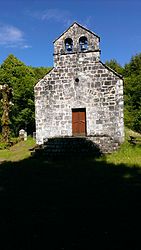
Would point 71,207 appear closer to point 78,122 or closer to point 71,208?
point 71,208

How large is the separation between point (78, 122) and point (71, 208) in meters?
14.2

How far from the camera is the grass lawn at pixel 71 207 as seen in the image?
649 cm

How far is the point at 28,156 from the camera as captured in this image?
19.6 metres

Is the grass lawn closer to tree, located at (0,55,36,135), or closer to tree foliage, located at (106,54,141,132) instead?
tree foliage, located at (106,54,141,132)

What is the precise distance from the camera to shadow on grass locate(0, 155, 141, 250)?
6496 millimetres

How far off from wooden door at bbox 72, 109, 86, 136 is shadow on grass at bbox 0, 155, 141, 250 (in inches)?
327

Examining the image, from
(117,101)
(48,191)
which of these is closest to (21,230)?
(48,191)

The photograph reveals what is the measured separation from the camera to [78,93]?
73.3 feet

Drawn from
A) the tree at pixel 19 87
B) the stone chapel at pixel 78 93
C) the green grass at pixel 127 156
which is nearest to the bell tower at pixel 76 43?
the stone chapel at pixel 78 93

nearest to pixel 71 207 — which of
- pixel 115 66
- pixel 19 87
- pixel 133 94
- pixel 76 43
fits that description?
pixel 76 43

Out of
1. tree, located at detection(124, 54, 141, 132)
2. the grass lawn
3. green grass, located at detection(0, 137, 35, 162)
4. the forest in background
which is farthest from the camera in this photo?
the forest in background

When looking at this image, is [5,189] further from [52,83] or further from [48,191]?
[52,83]

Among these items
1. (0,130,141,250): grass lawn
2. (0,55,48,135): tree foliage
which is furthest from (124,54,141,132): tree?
(0,130,141,250): grass lawn

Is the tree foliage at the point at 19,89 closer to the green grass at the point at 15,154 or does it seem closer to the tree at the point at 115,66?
the tree at the point at 115,66
